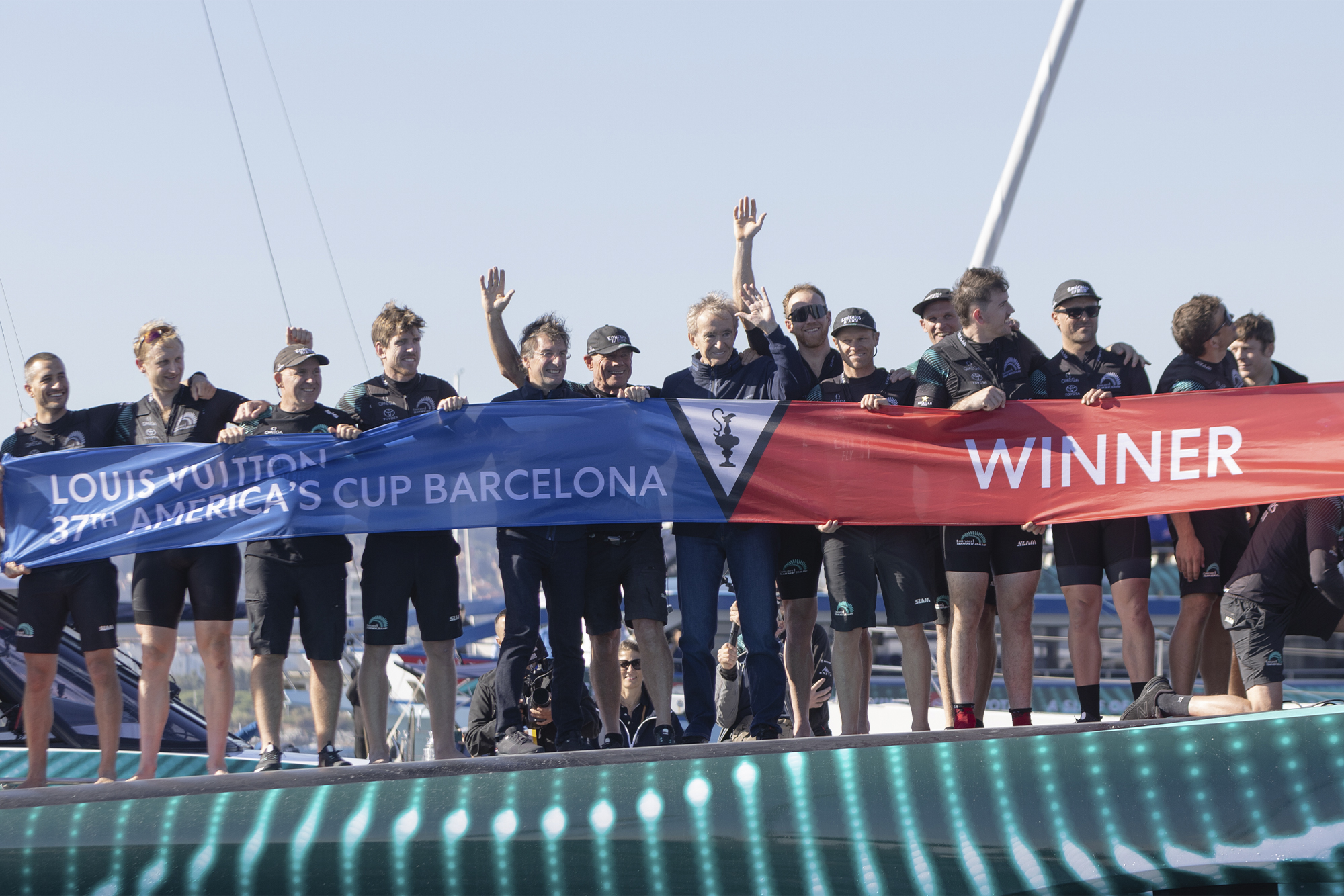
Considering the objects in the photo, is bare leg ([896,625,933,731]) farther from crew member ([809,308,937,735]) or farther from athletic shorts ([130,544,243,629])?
athletic shorts ([130,544,243,629])

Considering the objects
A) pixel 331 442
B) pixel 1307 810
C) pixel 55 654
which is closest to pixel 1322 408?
pixel 1307 810

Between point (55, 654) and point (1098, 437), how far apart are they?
19.1ft

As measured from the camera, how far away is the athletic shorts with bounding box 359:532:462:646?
6930mm

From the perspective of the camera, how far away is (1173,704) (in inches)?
242

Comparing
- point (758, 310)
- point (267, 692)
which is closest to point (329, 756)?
point (267, 692)

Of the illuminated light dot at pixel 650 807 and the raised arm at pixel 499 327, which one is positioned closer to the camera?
the illuminated light dot at pixel 650 807

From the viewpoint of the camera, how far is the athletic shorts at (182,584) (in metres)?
6.95

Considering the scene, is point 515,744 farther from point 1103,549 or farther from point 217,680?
point 1103,549

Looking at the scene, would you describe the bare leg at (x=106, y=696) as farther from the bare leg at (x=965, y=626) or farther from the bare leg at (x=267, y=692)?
the bare leg at (x=965, y=626)

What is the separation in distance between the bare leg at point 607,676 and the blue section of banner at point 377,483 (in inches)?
28.2

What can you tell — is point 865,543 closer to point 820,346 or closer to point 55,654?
point 820,346

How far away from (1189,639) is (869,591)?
178 cm

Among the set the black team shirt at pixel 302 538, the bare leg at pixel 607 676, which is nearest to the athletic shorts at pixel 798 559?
the bare leg at pixel 607 676

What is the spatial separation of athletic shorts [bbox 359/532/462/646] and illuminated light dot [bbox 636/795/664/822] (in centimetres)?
211
